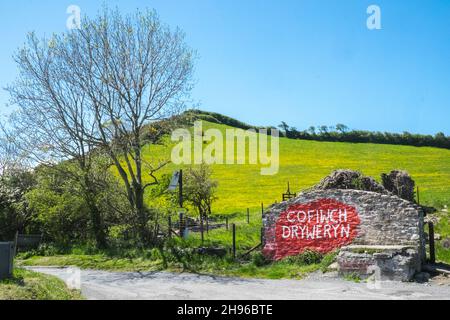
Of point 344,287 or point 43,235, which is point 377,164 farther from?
point 344,287

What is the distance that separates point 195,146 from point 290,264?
40550 mm

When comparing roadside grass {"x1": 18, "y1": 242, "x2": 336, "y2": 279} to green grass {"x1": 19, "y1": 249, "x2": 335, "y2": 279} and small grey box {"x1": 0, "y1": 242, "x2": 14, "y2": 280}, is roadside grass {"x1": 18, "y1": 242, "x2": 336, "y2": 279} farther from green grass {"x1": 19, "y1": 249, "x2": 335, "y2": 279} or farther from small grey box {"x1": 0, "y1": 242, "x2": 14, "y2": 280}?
small grey box {"x1": 0, "y1": 242, "x2": 14, "y2": 280}

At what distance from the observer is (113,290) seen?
14.2m

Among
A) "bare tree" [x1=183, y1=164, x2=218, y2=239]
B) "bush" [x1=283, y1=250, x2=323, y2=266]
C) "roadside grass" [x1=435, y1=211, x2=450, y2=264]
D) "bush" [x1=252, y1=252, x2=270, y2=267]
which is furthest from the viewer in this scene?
"bare tree" [x1=183, y1=164, x2=218, y2=239]

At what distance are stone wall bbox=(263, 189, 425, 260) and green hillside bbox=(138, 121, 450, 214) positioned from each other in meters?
17.4

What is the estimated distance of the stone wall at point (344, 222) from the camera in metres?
17.7

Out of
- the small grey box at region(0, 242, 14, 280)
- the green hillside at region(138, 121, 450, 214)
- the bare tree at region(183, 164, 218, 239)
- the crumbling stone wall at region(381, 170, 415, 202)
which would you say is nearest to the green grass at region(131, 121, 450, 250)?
the green hillside at region(138, 121, 450, 214)

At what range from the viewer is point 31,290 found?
11023 mm

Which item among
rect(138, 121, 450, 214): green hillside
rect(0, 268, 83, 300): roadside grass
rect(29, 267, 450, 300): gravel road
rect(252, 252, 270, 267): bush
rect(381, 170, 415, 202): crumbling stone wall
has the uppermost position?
rect(138, 121, 450, 214): green hillside

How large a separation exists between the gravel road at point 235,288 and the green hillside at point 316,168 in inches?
843

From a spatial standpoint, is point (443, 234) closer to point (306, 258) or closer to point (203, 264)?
point (306, 258)

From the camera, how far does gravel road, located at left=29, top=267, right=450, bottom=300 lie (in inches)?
505
